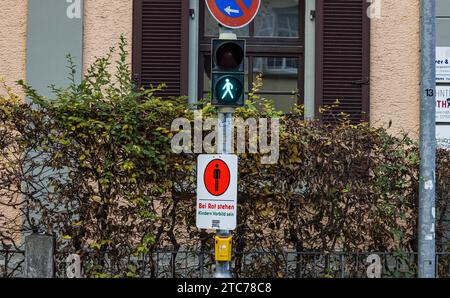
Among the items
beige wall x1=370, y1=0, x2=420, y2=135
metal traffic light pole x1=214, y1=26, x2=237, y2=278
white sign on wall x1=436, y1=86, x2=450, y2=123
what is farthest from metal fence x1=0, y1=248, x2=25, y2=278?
white sign on wall x1=436, y1=86, x2=450, y2=123

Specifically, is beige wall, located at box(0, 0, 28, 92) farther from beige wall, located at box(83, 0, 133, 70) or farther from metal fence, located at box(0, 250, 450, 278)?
metal fence, located at box(0, 250, 450, 278)

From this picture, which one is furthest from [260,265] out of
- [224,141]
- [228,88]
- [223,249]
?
[228,88]

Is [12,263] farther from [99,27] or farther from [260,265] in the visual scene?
[99,27]

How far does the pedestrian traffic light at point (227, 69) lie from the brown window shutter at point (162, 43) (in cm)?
420

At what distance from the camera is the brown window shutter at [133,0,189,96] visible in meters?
11.5

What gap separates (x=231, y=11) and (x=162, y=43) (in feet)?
14.1

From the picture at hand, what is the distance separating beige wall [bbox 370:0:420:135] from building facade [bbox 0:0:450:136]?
17mm

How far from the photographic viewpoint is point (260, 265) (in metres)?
8.46

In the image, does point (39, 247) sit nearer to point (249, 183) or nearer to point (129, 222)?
point (129, 222)

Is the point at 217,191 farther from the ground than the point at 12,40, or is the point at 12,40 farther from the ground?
the point at 12,40

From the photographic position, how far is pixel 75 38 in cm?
1140

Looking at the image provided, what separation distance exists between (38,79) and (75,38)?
0.92m

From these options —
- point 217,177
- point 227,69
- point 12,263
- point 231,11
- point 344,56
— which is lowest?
point 12,263

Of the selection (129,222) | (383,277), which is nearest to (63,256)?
(129,222)
